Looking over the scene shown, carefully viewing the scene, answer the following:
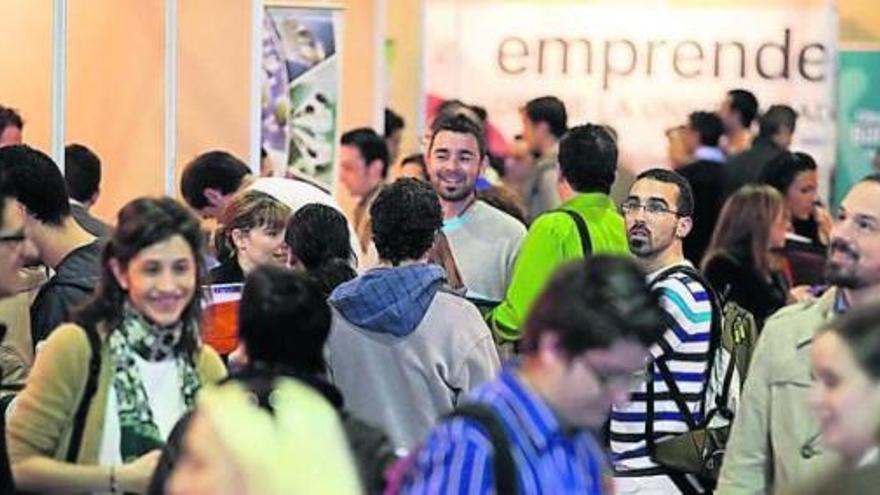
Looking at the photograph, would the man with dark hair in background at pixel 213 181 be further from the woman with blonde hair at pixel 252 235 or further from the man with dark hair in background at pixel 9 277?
the man with dark hair in background at pixel 9 277

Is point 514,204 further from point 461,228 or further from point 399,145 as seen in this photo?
point 399,145

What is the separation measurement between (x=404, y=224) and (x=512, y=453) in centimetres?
213

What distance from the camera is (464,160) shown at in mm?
7066

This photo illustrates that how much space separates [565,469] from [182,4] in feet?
17.8

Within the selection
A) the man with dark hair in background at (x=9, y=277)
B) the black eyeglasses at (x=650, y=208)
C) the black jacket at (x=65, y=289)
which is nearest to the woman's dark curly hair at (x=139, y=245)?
the man with dark hair in background at (x=9, y=277)

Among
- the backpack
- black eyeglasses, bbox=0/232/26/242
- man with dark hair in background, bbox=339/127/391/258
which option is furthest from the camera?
man with dark hair in background, bbox=339/127/391/258

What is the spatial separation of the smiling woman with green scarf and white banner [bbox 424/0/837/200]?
359 inches

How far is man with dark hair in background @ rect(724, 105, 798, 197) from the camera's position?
1098cm

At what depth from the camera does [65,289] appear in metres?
5.30

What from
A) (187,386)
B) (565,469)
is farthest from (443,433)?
(187,386)

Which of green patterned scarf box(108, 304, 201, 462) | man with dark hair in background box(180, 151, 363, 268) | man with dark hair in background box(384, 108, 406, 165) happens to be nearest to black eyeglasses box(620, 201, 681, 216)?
man with dark hair in background box(180, 151, 363, 268)

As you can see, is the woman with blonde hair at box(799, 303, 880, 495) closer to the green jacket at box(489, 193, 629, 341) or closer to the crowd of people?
the crowd of people

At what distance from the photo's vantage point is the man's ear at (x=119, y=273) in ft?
14.4

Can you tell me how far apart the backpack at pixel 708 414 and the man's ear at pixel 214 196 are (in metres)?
2.08
